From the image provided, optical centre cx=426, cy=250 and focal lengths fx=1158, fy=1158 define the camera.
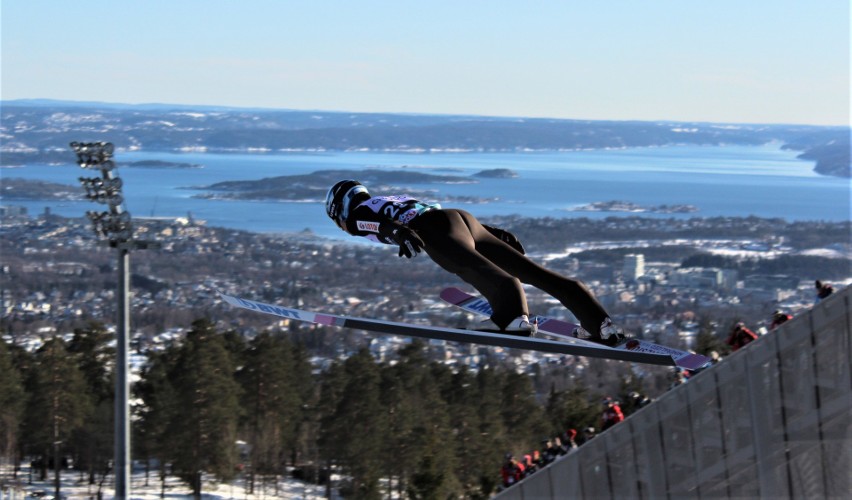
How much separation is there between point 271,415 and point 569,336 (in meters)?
18.4

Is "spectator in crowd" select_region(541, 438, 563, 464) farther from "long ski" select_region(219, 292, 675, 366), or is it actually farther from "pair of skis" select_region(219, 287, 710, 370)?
"long ski" select_region(219, 292, 675, 366)

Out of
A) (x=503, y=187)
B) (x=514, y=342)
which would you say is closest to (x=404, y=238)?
(x=514, y=342)

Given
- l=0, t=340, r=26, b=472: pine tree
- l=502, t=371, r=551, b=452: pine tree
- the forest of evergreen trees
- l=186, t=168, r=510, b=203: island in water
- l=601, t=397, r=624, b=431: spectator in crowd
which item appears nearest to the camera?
l=601, t=397, r=624, b=431: spectator in crowd

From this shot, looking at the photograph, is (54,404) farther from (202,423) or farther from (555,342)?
(555,342)

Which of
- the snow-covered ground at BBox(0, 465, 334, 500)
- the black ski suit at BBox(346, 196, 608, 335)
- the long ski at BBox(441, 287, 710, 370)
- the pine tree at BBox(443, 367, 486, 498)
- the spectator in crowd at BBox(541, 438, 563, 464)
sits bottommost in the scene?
the snow-covered ground at BBox(0, 465, 334, 500)

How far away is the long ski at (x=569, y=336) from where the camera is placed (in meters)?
6.31

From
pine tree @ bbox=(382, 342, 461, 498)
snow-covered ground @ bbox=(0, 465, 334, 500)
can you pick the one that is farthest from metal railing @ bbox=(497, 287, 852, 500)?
snow-covered ground @ bbox=(0, 465, 334, 500)

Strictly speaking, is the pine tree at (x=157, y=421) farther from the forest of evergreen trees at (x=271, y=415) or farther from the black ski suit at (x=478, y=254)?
the black ski suit at (x=478, y=254)

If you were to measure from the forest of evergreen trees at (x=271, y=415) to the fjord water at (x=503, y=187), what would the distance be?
66.2ft

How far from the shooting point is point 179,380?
23156 mm

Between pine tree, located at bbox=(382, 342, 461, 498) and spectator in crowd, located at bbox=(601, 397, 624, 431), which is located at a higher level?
spectator in crowd, located at bbox=(601, 397, 624, 431)

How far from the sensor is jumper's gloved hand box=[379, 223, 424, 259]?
6234 mm

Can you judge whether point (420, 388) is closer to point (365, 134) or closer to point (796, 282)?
point (796, 282)

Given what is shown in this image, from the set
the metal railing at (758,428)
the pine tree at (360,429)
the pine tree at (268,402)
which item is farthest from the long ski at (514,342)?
the pine tree at (268,402)
